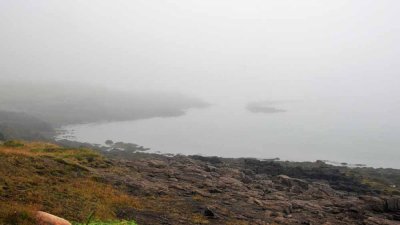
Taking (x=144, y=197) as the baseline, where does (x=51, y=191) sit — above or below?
above

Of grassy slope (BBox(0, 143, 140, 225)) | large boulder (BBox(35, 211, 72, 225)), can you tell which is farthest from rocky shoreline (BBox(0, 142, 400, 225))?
large boulder (BBox(35, 211, 72, 225))

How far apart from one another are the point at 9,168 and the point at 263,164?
92.5m

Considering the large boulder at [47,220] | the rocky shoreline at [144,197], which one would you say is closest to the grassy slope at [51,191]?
the rocky shoreline at [144,197]

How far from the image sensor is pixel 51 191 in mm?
24031

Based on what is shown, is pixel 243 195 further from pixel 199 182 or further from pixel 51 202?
pixel 51 202

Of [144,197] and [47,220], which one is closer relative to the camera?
[47,220]

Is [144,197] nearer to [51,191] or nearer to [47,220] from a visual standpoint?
[51,191]

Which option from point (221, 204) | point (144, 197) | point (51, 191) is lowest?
point (221, 204)

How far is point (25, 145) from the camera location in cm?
4184

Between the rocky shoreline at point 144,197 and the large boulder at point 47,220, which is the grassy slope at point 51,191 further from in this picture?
the large boulder at point 47,220

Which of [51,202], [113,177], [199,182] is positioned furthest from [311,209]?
[51,202]

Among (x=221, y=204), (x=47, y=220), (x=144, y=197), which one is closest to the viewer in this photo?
(x=47, y=220)

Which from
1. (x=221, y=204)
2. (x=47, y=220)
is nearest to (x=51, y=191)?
(x=47, y=220)

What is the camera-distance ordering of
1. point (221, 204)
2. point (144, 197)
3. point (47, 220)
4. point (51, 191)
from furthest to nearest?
point (221, 204) → point (144, 197) → point (51, 191) → point (47, 220)
